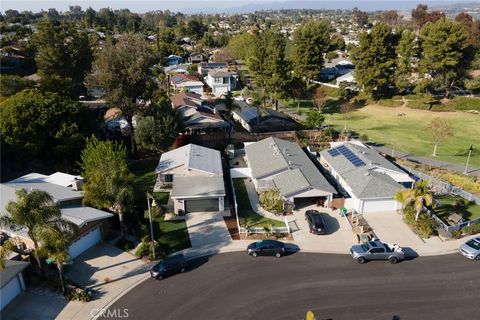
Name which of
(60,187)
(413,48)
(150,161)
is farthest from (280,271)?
(413,48)

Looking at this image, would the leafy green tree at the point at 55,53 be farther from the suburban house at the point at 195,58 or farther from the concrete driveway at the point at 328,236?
the suburban house at the point at 195,58

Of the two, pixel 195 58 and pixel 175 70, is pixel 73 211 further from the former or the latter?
pixel 195 58

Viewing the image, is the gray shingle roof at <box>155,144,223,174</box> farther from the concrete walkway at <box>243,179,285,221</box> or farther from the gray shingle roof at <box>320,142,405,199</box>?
the gray shingle roof at <box>320,142,405,199</box>

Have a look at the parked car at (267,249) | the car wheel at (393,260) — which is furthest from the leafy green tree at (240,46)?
the car wheel at (393,260)

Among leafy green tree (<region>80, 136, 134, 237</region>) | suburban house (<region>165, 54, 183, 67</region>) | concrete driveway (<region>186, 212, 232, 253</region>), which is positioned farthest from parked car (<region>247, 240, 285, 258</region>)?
suburban house (<region>165, 54, 183, 67</region>)

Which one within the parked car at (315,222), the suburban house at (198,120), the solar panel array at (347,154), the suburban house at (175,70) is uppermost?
the suburban house at (175,70)

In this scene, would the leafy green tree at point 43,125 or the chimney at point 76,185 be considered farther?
the leafy green tree at point 43,125

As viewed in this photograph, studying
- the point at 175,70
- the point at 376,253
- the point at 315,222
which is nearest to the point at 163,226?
the point at 315,222
